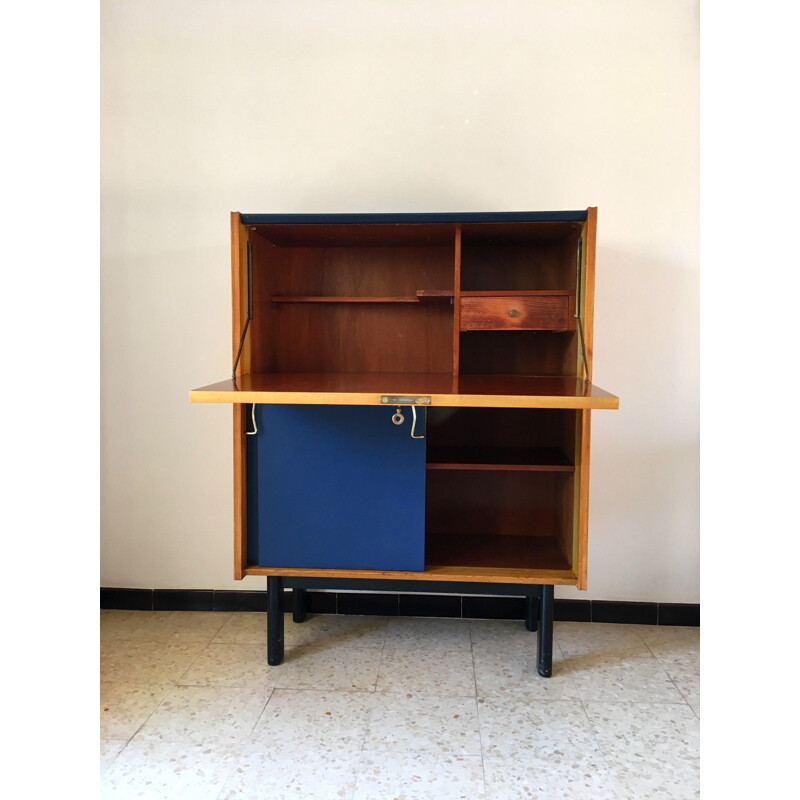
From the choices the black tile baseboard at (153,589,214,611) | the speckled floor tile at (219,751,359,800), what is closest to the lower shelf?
the speckled floor tile at (219,751,359,800)

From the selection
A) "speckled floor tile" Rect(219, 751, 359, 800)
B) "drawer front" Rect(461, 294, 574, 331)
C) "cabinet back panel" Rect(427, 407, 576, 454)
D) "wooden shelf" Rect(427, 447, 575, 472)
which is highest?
"drawer front" Rect(461, 294, 574, 331)

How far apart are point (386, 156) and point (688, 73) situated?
53.3 inches

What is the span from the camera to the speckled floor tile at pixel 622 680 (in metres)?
2.40

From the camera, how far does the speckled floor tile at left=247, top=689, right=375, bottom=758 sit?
208 centimetres

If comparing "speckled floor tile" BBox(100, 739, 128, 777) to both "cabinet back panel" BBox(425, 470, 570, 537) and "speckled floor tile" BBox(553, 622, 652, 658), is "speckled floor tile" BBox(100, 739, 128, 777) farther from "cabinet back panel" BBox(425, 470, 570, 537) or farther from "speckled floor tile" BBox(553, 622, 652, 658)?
"speckled floor tile" BBox(553, 622, 652, 658)

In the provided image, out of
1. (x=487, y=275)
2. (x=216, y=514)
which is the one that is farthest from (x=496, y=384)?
(x=216, y=514)

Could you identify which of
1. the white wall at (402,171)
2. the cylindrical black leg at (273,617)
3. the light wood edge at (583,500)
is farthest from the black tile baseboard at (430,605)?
the light wood edge at (583,500)

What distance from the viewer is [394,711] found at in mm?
2281

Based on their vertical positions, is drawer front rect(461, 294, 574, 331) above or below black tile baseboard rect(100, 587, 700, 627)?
above

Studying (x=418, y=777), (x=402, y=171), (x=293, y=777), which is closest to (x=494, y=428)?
(x=402, y=171)

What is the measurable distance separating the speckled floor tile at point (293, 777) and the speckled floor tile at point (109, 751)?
1.28 ft

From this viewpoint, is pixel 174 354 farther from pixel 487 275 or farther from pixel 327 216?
pixel 487 275

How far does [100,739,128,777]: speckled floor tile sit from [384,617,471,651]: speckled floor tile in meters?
1.07
